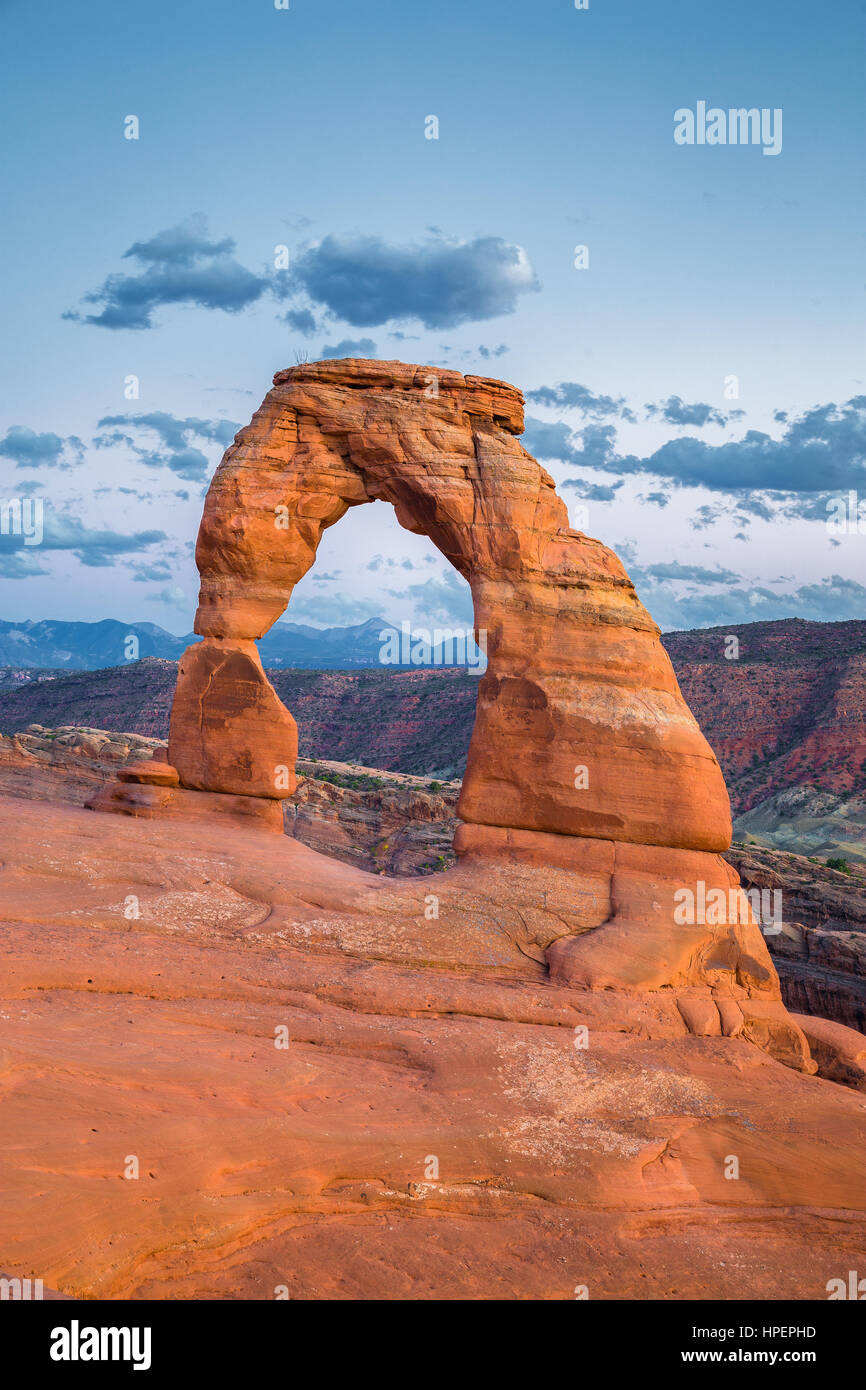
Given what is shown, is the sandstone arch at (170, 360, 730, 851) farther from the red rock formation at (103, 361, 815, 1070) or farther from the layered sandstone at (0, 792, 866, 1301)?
the layered sandstone at (0, 792, 866, 1301)

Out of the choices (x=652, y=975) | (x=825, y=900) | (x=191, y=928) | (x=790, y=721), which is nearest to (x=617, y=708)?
(x=652, y=975)

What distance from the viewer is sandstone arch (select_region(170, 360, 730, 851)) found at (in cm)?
1384

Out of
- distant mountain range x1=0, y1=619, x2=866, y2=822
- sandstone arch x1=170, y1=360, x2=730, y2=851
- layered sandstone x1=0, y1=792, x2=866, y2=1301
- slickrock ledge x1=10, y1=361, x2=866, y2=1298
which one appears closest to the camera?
layered sandstone x1=0, y1=792, x2=866, y2=1301

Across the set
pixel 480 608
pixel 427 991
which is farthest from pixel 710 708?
pixel 427 991

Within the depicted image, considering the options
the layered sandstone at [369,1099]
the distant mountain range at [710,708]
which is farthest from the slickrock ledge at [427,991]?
the distant mountain range at [710,708]

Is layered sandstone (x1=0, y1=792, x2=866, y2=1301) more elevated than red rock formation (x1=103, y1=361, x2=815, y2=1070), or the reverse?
red rock formation (x1=103, y1=361, x2=815, y2=1070)

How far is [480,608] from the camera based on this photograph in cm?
1481

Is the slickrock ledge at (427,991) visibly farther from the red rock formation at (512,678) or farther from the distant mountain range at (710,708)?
the distant mountain range at (710,708)

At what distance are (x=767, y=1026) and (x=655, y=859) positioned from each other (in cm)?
250

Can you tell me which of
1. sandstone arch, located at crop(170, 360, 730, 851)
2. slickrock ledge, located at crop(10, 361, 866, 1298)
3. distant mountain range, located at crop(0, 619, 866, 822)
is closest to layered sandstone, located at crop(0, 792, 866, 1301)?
slickrock ledge, located at crop(10, 361, 866, 1298)

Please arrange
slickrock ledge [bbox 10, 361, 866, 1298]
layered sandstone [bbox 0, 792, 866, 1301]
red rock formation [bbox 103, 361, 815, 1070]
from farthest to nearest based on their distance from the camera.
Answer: red rock formation [bbox 103, 361, 815, 1070], slickrock ledge [bbox 10, 361, 866, 1298], layered sandstone [bbox 0, 792, 866, 1301]

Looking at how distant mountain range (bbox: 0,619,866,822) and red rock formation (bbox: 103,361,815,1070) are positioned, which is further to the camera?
distant mountain range (bbox: 0,619,866,822)

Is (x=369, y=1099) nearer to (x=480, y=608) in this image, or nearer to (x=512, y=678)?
(x=512, y=678)

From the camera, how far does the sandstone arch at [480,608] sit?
45.4 feet
